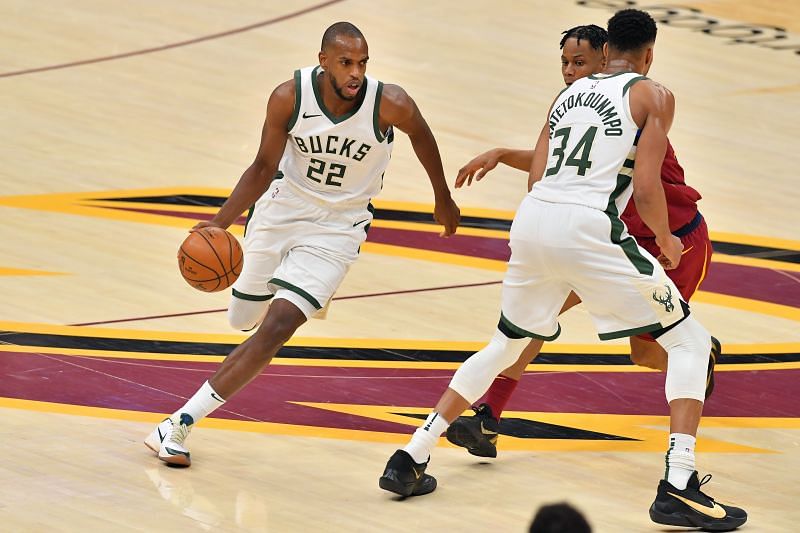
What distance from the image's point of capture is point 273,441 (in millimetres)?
6344

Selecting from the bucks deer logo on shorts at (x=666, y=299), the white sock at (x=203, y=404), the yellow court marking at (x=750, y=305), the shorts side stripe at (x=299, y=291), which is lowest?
the white sock at (x=203, y=404)

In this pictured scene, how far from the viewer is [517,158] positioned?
640 centimetres

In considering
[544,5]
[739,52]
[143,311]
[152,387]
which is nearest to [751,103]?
[739,52]

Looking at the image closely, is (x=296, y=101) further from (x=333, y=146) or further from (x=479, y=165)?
(x=479, y=165)

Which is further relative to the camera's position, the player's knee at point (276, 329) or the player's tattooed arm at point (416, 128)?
the player's tattooed arm at point (416, 128)

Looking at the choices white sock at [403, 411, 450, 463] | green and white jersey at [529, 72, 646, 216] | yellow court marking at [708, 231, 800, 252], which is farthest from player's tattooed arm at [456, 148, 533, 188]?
yellow court marking at [708, 231, 800, 252]

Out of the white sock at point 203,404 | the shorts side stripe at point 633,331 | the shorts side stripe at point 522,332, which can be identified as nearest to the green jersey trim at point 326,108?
the shorts side stripe at point 522,332

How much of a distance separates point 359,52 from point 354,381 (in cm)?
173

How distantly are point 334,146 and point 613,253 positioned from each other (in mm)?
1301

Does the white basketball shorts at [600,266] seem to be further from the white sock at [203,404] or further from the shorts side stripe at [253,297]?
the white sock at [203,404]

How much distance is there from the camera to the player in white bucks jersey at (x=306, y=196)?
19.9 feet

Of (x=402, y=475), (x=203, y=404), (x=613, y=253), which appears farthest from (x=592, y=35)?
(x=203, y=404)

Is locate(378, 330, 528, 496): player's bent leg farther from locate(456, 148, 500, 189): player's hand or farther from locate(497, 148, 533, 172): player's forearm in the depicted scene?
locate(497, 148, 533, 172): player's forearm

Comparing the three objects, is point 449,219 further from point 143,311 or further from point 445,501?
point 143,311
